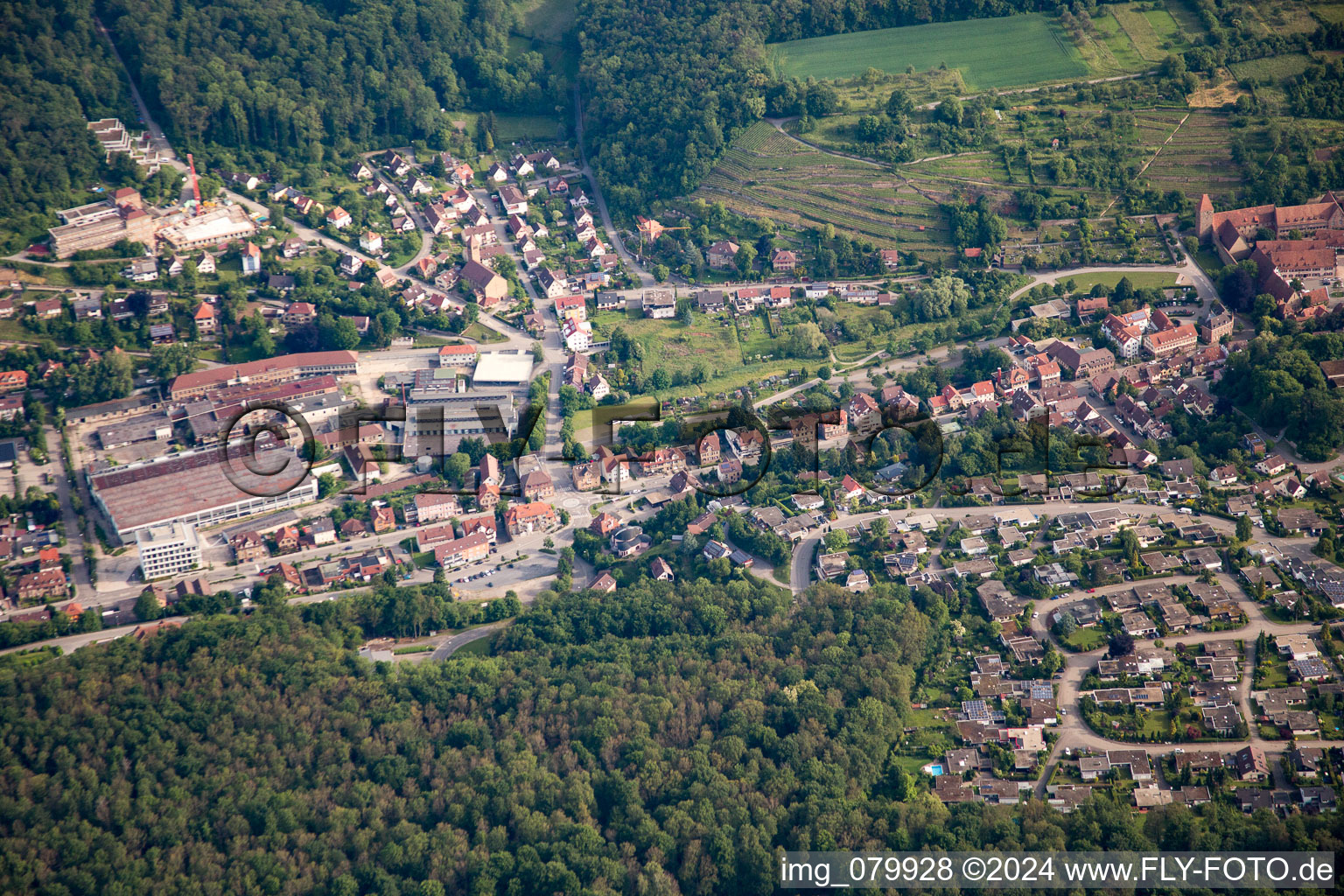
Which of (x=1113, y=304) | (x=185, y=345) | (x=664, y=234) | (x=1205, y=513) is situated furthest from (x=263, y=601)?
(x=1113, y=304)

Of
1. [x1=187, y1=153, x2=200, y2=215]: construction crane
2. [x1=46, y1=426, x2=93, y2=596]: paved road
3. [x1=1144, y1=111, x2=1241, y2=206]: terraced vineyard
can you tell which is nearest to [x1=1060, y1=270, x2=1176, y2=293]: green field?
[x1=1144, y1=111, x2=1241, y2=206]: terraced vineyard

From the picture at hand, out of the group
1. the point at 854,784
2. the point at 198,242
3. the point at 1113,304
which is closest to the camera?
the point at 854,784

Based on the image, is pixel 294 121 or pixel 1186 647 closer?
pixel 1186 647

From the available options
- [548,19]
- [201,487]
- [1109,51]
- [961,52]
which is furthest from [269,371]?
[1109,51]

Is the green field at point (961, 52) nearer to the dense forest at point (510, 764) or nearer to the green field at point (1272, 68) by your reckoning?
the green field at point (1272, 68)

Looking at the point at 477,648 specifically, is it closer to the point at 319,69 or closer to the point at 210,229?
the point at 210,229

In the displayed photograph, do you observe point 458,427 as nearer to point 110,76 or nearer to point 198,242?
point 198,242

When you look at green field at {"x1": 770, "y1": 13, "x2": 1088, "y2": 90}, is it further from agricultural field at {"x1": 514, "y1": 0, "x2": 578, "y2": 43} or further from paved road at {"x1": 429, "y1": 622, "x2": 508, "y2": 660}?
paved road at {"x1": 429, "y1": 622, "x2": 508, "y2": 660}

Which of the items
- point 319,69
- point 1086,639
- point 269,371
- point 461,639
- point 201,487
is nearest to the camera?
point 1086,639
